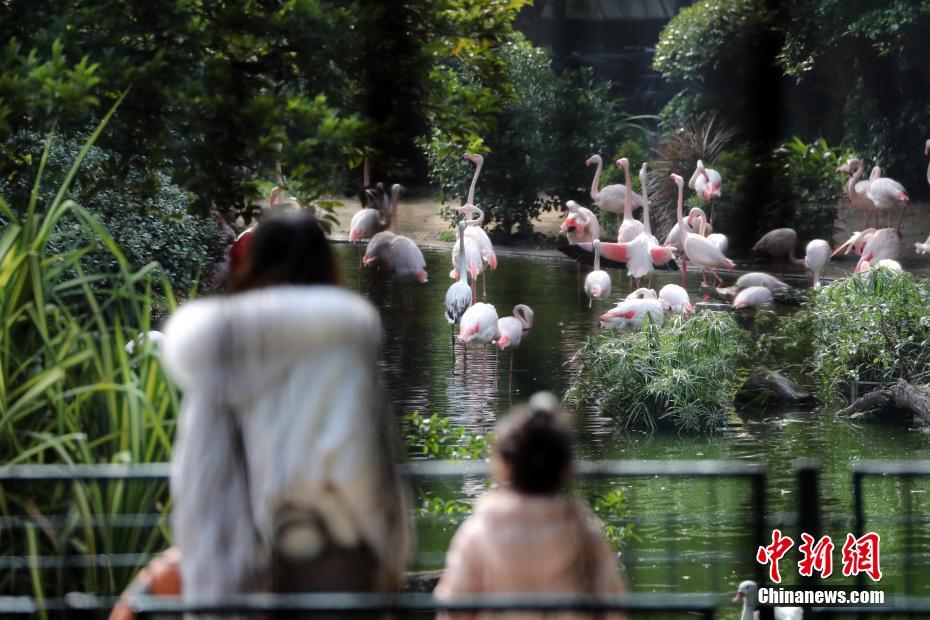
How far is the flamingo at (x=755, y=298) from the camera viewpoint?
8.14 meters

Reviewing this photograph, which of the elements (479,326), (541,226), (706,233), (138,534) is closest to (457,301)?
(479,326)

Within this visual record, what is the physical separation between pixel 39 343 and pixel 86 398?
0.85 ft

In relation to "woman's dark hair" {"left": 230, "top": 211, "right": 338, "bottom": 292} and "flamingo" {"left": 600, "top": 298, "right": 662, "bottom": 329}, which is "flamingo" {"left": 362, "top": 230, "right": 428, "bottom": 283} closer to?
"flamingo" {"left": 600, "top": 298, "right": 662, "bottom": 329}

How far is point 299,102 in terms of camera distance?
12.8 feet

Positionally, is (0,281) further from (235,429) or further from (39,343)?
(235,429)

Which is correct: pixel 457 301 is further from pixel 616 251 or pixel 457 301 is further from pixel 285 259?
pixel 285 259

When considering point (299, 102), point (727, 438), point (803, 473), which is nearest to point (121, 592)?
point (803, 473)

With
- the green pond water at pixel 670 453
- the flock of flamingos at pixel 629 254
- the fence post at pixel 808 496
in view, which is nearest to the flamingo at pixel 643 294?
the flock of flamingos at pixel 629 254

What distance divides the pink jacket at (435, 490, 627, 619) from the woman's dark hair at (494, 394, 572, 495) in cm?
2

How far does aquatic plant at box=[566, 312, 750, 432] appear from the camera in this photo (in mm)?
6168

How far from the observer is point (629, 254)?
8961 mm

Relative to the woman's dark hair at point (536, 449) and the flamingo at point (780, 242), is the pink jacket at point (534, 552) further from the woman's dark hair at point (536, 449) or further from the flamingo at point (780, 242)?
the flamingo at point (780, 242)

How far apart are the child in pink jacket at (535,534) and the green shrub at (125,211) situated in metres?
2.88

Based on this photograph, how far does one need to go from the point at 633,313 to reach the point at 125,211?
2819 millimetres
